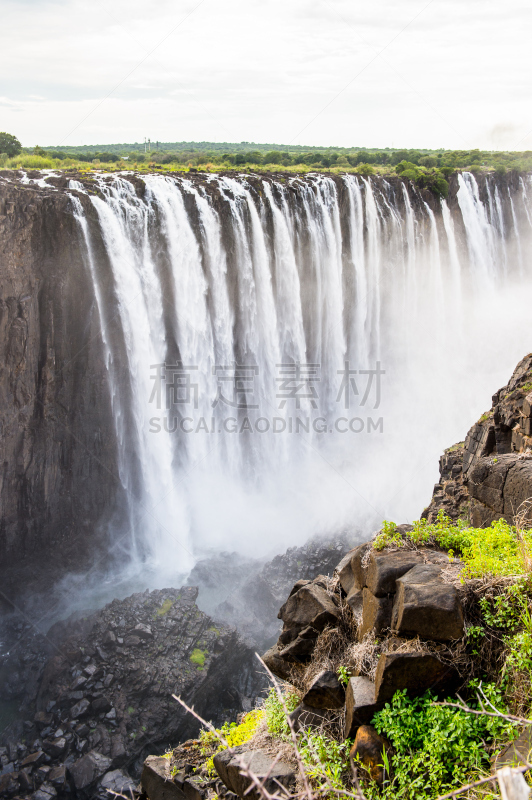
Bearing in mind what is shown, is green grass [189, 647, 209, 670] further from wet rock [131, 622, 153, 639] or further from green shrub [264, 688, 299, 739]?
green shrub [264, 688, 299, 739]

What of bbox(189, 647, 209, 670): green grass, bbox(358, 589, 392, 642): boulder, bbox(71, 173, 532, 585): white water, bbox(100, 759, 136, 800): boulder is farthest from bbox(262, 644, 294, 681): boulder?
bbox(71, 173, 532, 585): white water

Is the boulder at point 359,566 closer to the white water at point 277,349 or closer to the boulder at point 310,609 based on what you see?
the boulder at point 310,609

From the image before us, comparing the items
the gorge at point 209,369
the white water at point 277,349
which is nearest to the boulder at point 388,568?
the gorge at point 209,369

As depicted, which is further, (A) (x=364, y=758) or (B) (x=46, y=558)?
(B) (x=46, y=558)

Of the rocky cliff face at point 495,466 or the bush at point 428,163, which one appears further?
the bush at point 428,163

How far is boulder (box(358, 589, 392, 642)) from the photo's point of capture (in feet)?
18.0

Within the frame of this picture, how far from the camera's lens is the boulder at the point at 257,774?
5.08m

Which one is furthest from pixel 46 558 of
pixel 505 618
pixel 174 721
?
pixel 505 618

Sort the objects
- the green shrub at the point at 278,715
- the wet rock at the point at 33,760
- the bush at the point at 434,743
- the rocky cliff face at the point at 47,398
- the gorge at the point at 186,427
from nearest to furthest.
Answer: the bush at the point at 434,743 → the green shrub at the point at 278,715 → the wet rock at the point at 33,760 → the gorge at the point at 186,427 → the rocky cliff face at the point at 47,398

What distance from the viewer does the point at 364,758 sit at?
187 inches

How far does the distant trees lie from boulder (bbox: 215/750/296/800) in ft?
95.1

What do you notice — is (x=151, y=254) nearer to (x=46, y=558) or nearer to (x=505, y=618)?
(x=46, y=558)

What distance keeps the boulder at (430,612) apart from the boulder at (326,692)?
2.86 feet

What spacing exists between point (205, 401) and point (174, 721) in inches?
404
